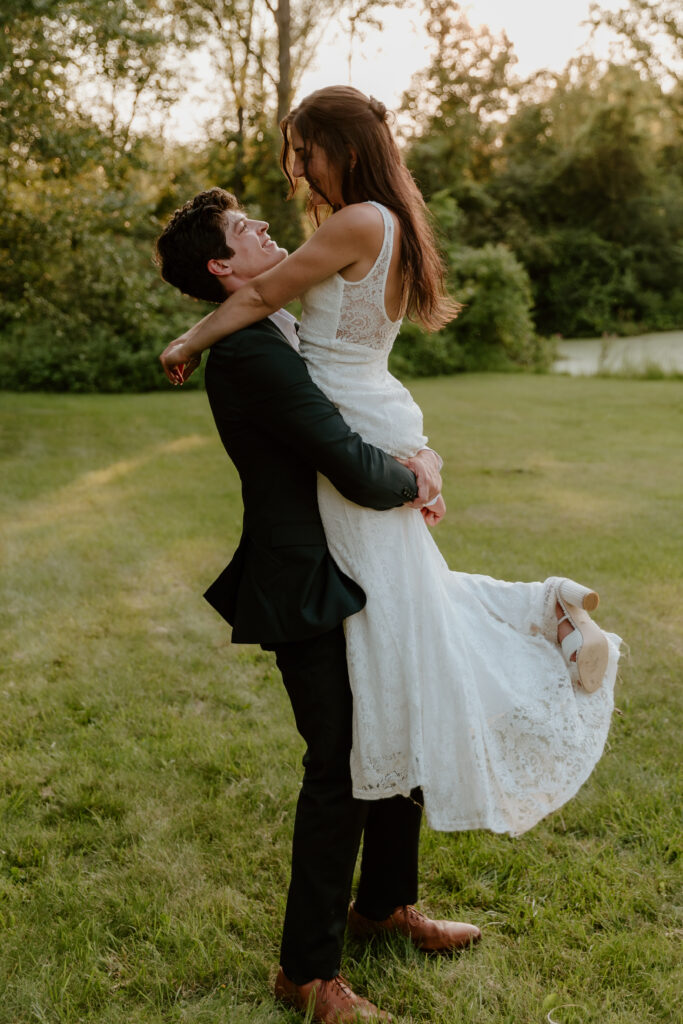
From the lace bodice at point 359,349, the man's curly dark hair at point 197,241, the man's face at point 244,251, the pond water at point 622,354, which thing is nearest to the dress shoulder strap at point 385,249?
the lace bodice at point 359,349

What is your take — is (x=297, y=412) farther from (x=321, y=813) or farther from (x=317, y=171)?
(x=321, y=813)

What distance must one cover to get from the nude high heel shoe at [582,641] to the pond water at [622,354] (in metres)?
15.7

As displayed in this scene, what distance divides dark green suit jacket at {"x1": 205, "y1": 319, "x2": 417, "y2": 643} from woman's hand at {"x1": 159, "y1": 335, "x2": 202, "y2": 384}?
6.3 inches

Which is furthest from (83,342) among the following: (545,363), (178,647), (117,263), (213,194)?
(213,194)

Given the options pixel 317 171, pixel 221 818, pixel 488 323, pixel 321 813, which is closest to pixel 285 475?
pixel 317 171

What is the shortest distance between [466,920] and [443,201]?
71.3ft

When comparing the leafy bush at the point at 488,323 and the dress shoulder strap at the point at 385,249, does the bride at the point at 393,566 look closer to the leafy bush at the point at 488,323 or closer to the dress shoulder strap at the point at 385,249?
the dress shoulder strap at the point at 385,249

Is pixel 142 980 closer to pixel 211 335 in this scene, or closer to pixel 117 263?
pixel 211 335

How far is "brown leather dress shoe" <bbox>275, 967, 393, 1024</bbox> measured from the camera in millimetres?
2148

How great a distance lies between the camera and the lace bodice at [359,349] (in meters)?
1.97

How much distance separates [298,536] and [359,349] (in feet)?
1.43

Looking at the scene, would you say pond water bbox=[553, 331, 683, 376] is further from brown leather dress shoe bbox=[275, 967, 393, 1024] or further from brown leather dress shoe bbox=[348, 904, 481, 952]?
brown leather dress shoe bbox=[275, 967, 393, 1024]

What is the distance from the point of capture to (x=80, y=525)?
23.4 ft

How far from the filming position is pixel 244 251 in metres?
2.08
